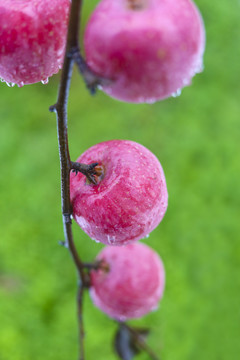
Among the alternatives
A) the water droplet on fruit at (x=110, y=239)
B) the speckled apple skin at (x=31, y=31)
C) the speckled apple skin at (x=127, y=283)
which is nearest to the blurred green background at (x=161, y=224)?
the speckled apple skin at (x=127, y=283)

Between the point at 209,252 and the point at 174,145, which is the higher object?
the point at 174,145

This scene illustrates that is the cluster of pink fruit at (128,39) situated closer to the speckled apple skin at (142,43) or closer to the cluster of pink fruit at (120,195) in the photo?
the speckled apple skin at (142,43)

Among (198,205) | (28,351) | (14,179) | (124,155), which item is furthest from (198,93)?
(124,155)

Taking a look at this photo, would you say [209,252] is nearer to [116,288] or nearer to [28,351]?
[28,351]

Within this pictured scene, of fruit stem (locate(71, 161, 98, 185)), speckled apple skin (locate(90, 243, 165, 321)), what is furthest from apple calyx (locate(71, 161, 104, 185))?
speckled apple skin (locate(90, 243, 165, 321))

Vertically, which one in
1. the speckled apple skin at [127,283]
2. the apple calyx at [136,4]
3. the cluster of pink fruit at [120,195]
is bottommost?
the speckled apple skin at [127,283]

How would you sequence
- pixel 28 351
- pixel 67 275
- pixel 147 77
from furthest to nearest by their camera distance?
pixel 67 275
pixel 28 351
pixel 147 77
